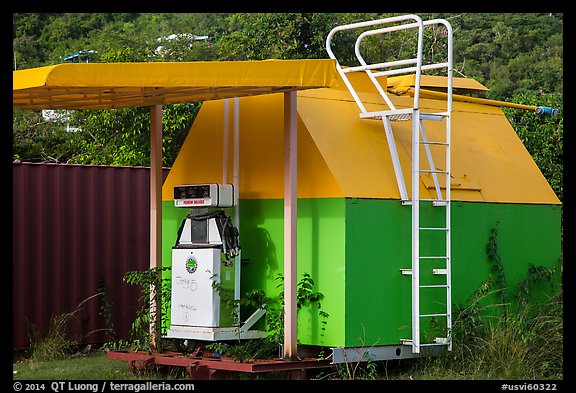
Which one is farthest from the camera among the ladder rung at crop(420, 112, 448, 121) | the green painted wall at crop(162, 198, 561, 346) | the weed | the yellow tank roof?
the weed

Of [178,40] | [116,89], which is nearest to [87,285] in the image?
[116,89]

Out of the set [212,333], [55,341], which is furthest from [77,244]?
[212,333]

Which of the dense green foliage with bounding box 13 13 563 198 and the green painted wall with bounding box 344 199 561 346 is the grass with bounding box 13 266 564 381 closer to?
the green painted wall with bounding box 344 199 561 346

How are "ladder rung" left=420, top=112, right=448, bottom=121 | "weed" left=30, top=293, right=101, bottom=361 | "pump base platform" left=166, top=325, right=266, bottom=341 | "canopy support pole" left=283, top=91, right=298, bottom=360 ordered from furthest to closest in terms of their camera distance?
"weed" left=30, top=293, right=101, bottom=361
"ladder rung" left=420, top=112, right=448, bottom=121
"pump base platform" left=166, top=325, right=266, bottom=341
"canopy support pole" left=283, top=91, right=298, bottom=360

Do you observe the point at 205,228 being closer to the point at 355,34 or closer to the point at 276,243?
the point at 276,243

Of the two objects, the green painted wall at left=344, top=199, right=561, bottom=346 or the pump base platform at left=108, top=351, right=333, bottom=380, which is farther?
the green painted wall at left=344, top=199, right=561, bottom=346

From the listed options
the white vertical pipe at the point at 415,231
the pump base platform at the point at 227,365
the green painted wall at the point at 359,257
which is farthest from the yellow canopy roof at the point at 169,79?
the pump base platform at the point at 227,365

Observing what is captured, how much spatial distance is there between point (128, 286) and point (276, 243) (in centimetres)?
359

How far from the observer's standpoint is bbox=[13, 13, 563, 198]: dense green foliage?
730 inches

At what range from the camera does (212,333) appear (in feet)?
33.8

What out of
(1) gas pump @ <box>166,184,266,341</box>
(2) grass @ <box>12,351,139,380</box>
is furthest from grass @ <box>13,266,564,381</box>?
(1) gas pump @ <box>166,184,266,341</box>

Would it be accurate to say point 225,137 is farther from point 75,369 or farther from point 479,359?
point 479,359

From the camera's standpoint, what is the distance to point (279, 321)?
1039cm

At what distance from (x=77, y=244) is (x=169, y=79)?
4.70 meters
